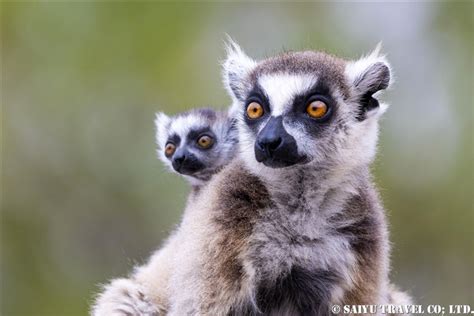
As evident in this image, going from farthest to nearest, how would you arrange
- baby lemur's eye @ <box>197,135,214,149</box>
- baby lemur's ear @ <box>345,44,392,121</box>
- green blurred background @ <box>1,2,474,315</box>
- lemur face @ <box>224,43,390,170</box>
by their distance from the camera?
1. green blurred background @ <box>1,2,474,315</box>
2. baby lemur's eye @ <box>197,135,214,149</box>
3. baby lemur's ear @ <box>345,44,392,121</box>
4. lemur face @ <box>224,43,390,170</box>

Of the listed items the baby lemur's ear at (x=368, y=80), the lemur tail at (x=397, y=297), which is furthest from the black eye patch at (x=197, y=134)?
the baby lemur's ear at (x=368, y=80)

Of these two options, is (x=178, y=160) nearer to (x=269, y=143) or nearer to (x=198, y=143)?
(x=198, y=143)

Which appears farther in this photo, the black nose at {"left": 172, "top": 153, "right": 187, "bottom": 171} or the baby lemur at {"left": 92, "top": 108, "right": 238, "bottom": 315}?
the black nose at {"left": 172, "top": 153, "right": 187, "bottom": 171}

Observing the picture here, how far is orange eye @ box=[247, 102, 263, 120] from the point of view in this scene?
22.4 ft

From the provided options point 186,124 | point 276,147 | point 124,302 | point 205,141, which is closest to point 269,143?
point 276,147

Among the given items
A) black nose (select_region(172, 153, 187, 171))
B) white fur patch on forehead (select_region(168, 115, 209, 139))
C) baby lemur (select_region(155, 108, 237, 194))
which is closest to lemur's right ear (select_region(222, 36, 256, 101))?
baby lemur (select_region(155, 108, 237, 194))

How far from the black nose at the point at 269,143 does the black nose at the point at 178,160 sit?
9.52ft

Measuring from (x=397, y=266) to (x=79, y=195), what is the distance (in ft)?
22.7

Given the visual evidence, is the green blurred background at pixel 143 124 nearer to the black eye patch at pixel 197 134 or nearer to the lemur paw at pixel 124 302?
the black eye patch at pixel 197 134

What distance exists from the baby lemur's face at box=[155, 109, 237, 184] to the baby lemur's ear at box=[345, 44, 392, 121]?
2271 mm

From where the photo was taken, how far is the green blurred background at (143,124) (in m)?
15.8

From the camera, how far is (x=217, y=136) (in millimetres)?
9500

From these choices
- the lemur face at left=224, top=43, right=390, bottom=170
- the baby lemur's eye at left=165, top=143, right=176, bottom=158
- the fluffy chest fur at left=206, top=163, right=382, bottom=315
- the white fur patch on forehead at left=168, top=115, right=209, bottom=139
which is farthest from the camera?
the baby lemur's eye at left=165, top=143, right=176, bottom=158

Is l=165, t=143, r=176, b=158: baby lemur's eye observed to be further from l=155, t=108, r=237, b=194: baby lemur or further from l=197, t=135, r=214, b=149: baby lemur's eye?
l=197, t=135, r=214, b=149: baby lemur's eye
